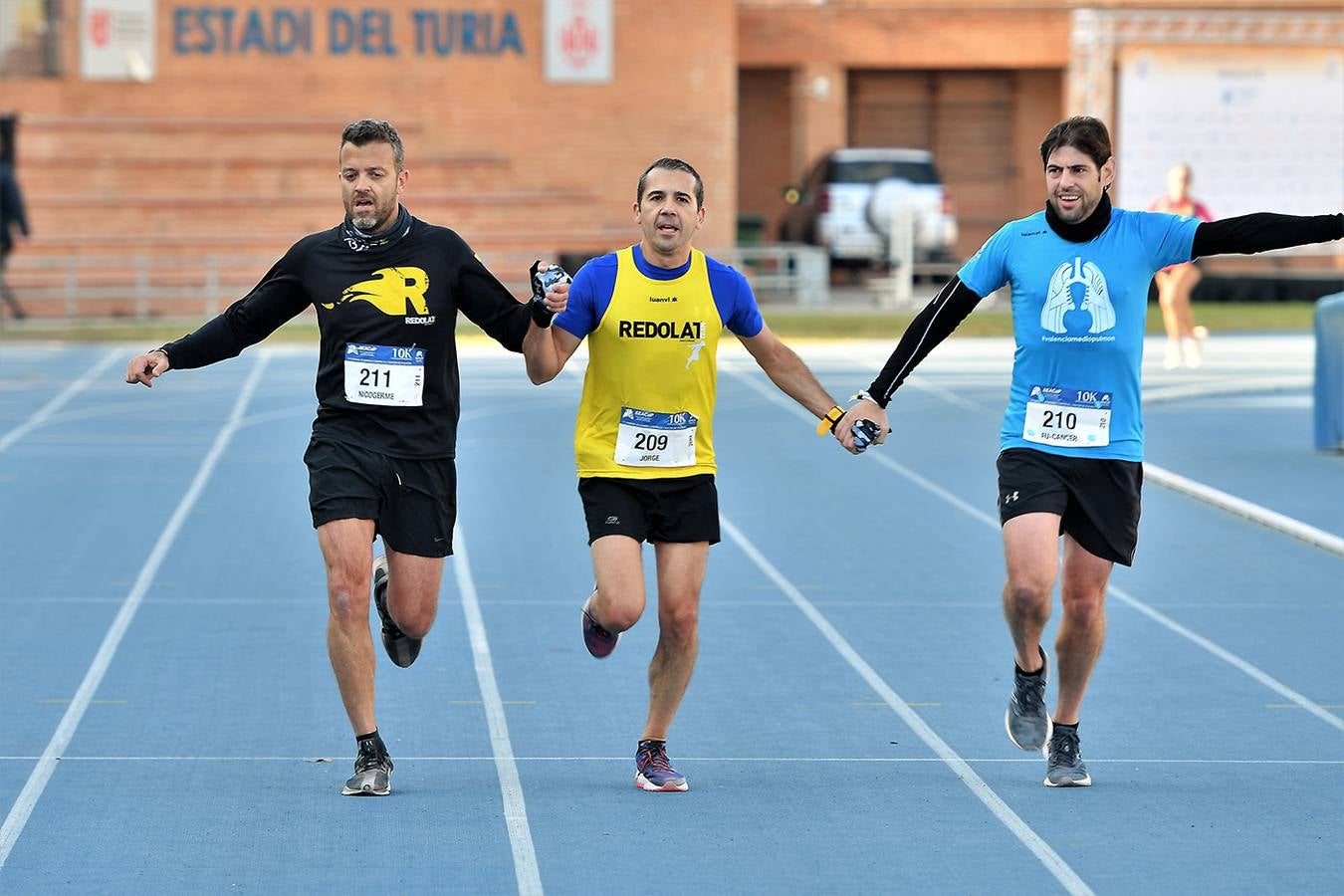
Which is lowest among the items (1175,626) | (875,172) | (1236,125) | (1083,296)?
(1175,626)

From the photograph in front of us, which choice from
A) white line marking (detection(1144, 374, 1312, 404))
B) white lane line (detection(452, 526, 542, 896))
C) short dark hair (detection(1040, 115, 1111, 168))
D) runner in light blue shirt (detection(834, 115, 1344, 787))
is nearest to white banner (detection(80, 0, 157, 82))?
white line marking (detection(1144, 374, 1312, 404))

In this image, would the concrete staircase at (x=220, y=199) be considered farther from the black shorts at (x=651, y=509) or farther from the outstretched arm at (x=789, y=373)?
the black shorts at (x=651, y=509)

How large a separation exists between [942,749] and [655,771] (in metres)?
1.16

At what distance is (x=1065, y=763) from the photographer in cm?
711

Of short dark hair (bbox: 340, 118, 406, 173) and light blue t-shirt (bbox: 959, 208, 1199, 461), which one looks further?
light blue t-shirt (bbox: 959, 208, 1199, 461)

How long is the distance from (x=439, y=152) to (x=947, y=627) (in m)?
26.8

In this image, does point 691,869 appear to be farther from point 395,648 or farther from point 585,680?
point 585,680

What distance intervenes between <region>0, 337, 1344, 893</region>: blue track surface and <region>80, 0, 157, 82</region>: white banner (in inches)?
798

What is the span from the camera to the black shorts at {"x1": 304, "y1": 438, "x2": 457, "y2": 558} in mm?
6906

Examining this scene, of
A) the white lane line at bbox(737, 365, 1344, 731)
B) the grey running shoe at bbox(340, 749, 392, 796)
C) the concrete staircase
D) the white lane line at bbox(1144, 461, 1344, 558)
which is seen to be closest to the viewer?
the grey running shoe at bbox(340, 749, 392, 796)

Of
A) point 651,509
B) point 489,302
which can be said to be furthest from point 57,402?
point 651,509

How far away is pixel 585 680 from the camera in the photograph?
28.9 feet

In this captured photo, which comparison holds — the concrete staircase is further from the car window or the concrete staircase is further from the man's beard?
the man's beard

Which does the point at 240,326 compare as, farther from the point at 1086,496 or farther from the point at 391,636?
the point at 1086,496
